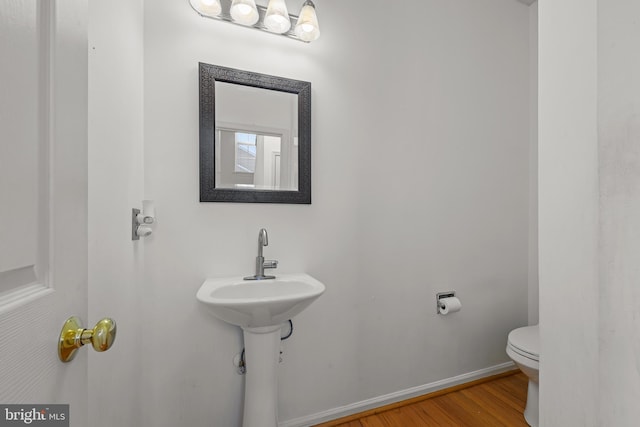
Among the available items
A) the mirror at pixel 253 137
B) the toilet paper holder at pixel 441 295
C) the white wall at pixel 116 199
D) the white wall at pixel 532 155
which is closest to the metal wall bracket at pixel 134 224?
the white wall at pixel 116 199

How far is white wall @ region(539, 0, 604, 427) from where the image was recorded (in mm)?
664

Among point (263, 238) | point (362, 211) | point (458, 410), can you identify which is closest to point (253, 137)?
point (263, 238)

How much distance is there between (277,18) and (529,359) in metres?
2.12

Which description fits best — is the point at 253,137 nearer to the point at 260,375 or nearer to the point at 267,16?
the point at 267,16

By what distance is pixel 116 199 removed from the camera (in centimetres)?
88

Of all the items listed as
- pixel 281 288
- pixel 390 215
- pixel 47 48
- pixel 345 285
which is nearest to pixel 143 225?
pixel 281 288

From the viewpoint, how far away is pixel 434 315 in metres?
1.76

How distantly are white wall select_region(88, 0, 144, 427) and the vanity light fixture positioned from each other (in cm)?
29

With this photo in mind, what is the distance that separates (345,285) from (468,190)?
1.08m

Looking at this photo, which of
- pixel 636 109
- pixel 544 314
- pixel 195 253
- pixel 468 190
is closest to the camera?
pixel 636 109

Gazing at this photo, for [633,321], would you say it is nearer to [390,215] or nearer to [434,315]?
[390,215]

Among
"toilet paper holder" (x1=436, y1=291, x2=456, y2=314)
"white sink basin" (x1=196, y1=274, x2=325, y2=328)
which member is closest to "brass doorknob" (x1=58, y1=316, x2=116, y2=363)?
"white sink basin" (x1=196, y1=274, x2=325, y2=328)

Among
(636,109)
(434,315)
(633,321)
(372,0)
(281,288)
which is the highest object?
(372,0)

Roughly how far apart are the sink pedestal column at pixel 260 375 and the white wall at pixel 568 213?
969 millimetres
